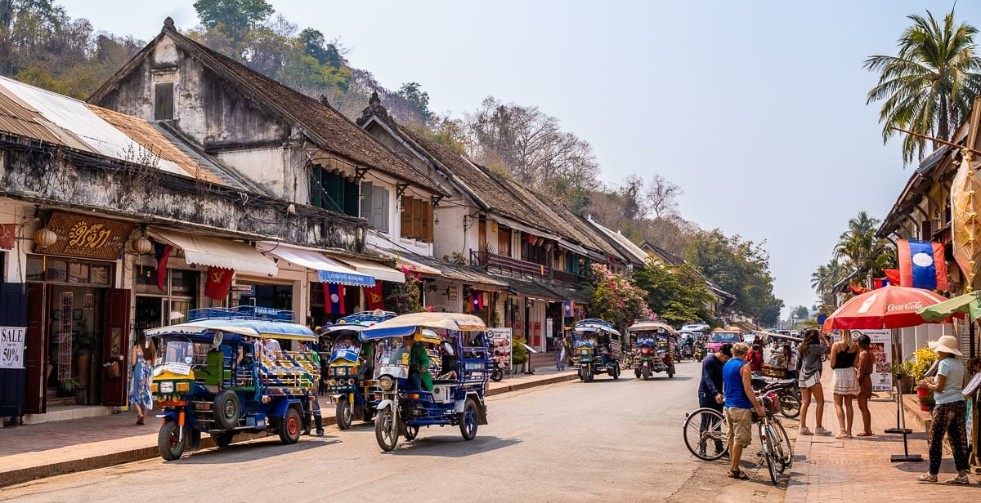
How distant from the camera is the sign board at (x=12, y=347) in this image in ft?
49.4

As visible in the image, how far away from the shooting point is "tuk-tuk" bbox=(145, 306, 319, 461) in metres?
13.0

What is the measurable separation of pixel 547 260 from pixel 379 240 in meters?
19.3

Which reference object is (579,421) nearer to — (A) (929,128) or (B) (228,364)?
(B) (228,364)

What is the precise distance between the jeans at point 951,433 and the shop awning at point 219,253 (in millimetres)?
12947

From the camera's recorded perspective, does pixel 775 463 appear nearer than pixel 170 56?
Yes

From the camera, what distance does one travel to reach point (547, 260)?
48219mm

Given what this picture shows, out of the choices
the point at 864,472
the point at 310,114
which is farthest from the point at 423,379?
Answer: the point at 310,114

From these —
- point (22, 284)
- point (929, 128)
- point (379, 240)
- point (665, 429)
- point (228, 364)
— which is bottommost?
point (665, 429)

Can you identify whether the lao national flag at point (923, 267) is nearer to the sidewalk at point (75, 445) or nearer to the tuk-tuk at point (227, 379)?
the tuk-tuk at point (227, 379)

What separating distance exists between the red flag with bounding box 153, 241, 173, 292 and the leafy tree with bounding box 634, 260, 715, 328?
45.1m

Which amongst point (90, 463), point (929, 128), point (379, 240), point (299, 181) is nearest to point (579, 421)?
point (90, 463)

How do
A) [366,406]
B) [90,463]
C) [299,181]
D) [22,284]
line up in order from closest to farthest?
[90,463], [22,284], [366,406], [299,181]

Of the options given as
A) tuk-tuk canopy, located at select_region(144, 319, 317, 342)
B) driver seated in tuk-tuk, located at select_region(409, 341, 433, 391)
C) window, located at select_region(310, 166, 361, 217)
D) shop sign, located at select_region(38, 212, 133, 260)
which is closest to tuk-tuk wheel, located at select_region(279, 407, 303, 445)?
tuk-tuk canopy, located at select_region(144, 319, 317, 342)

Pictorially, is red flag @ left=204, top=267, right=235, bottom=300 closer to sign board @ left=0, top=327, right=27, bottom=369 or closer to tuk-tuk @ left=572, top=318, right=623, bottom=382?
sign board @ left=0, top=327, right=27, bottom=369
